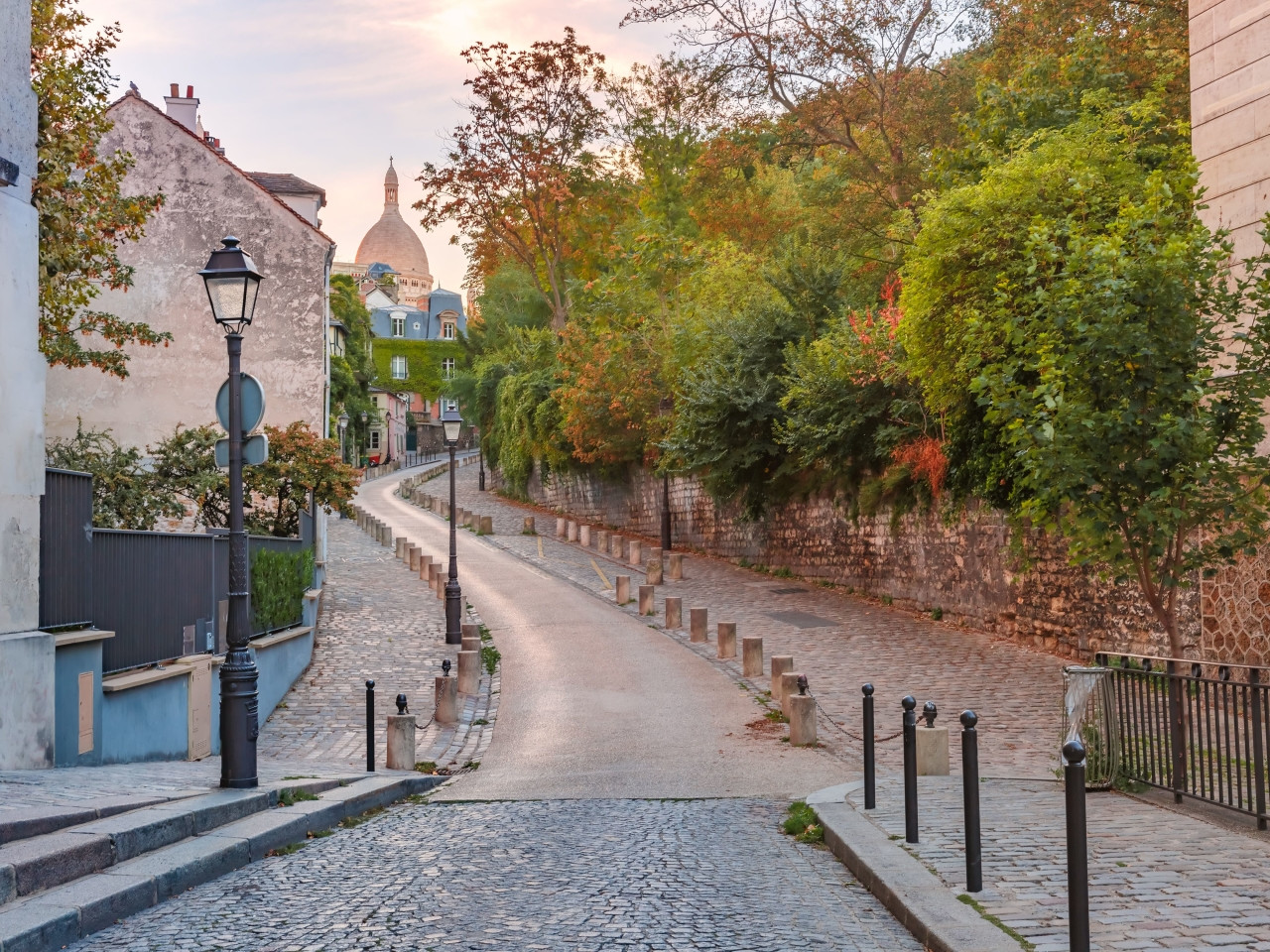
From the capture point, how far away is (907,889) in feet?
20.2

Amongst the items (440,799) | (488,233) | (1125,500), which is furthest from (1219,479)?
(488,233)

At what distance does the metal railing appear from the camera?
7738 mm

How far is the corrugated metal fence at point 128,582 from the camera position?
10.5 metres

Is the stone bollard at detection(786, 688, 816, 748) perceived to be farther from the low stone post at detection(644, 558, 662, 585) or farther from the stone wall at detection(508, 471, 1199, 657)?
the low stone post at detection(644, 558, 662, 585)

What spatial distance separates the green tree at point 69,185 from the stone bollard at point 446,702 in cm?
691

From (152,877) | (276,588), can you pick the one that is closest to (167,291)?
(276,588)

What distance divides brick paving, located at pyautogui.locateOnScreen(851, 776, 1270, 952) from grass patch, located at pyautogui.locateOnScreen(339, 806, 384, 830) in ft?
12.4

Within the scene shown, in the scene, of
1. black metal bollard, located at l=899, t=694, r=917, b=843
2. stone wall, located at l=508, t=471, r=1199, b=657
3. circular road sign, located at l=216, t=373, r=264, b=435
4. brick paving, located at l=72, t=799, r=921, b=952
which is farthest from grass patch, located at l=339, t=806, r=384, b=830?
stone wall, located at l=508, t=471, r=1199, b=657

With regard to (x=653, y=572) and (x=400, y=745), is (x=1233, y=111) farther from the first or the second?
(x=653, y=572)

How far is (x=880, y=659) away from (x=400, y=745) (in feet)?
28.3

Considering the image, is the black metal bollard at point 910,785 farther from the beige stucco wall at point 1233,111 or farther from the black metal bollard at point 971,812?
the beige stucco wall at point 1233,111

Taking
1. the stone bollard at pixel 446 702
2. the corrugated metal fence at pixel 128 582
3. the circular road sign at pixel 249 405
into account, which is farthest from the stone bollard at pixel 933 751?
the corrugated metal fence at pixel 128 582

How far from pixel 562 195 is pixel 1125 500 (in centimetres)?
3083

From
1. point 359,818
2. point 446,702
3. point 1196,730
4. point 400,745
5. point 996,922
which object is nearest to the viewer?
point 996,922
